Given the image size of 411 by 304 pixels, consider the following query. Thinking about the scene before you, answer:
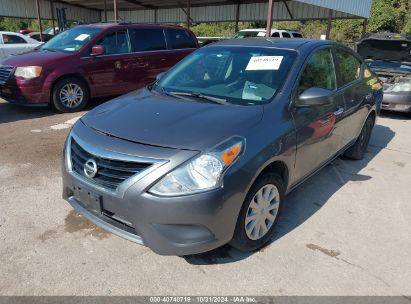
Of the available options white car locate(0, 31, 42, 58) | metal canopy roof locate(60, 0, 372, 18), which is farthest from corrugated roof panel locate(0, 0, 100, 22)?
white car locate(0, 31, 42, 58)

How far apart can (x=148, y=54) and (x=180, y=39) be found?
1.12 m

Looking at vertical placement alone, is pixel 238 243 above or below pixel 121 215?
below

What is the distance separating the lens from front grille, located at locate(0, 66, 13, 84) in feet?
22.7

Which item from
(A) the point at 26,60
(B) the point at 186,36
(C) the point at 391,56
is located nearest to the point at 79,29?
(A) the point at 26,60

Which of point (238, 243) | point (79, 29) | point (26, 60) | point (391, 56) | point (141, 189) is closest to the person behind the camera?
point (141, 189)

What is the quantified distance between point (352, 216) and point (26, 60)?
6.22 meters

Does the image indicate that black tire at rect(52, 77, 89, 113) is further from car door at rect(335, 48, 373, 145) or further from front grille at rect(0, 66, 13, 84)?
car door at rect(335, 48, 373, 145)

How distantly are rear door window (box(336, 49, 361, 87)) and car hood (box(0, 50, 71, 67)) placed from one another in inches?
200

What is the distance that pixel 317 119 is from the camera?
344 centimetres

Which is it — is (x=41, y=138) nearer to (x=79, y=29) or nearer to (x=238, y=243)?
(x=79, y=29)

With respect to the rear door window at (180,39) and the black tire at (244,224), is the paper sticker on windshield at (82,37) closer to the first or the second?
the rear door window at (180,39)

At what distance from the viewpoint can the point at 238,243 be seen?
2.76 meters

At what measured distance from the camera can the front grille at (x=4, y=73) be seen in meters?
6.92

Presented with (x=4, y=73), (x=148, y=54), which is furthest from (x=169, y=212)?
(x=148, y=54)
